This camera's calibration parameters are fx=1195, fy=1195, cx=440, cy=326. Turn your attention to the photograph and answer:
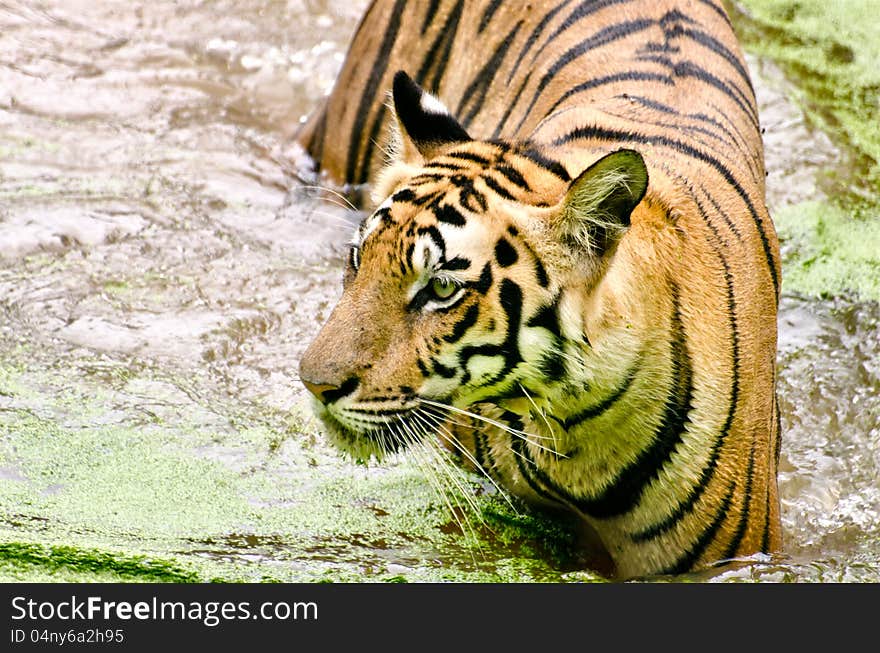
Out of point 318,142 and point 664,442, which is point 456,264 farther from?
point 318,142

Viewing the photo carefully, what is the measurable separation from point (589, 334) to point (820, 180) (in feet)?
9.97

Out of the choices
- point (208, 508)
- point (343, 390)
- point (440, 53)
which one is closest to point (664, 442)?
point (343, 390)

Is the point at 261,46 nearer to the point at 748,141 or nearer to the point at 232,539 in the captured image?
the point at 748,141

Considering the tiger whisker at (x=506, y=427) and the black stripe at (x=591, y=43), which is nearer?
the tiger whisker at (x=506, y=427)

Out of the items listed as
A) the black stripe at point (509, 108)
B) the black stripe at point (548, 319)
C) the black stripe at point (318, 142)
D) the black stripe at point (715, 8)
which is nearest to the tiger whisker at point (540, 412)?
Result: the black stripe at point (548, 319)

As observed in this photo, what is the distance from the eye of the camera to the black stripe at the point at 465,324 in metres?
2.31

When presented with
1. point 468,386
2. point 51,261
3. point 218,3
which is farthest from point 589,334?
point 218,3

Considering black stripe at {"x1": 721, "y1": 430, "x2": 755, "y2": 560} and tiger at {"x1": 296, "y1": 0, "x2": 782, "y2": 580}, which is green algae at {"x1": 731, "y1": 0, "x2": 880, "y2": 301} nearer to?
tiger at {"x1": 296, "y1": 0, "x2": 782, "y2": 580}

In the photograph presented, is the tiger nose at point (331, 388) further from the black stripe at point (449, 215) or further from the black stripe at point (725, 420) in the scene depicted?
the black stripe at point (725, 420)

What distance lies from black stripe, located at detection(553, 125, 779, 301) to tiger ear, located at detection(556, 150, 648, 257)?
56cm

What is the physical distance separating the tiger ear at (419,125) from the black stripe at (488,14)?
144cm

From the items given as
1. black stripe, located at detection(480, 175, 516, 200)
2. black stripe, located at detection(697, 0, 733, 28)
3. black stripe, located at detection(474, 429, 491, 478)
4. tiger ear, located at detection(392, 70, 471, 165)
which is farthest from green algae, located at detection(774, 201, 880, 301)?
black stripe, located at detection(480, 175, 516, 200)

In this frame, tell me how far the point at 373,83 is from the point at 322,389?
8.15 ft

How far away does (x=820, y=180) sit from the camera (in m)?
4.99
